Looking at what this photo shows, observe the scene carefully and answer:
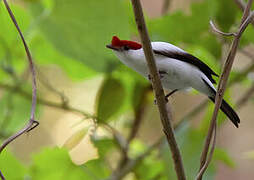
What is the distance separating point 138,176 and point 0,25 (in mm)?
461

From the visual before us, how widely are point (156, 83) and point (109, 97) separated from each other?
460 millimetres

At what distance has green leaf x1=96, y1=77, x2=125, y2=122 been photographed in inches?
38.9

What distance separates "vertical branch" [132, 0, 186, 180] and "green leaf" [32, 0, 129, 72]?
415mm

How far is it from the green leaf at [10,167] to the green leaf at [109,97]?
21cm

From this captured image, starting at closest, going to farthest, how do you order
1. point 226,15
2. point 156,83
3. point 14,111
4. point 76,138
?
1. point 156,83
2. point 76,138
3. point 226,15
4. point 14,111

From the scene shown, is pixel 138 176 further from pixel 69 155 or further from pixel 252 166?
pixel 252 166

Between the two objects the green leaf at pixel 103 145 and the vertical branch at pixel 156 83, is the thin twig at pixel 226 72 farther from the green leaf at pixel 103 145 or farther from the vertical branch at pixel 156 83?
the green leaf at pixel 103 145

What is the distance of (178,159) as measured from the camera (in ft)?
1.96

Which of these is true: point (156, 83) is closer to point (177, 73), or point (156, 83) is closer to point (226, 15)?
point (177, 73)

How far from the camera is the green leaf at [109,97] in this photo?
0.99 meters

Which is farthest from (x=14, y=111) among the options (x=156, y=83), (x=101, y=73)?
(x=156, y=83)

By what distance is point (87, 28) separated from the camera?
3.31 feet

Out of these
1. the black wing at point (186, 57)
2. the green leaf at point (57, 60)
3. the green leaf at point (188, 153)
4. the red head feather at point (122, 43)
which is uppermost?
the green leaf at point (57, 60)

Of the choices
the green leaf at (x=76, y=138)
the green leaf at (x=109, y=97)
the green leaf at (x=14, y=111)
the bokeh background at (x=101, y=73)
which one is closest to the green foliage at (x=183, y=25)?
the bokeh background at (x=101, y=73)
